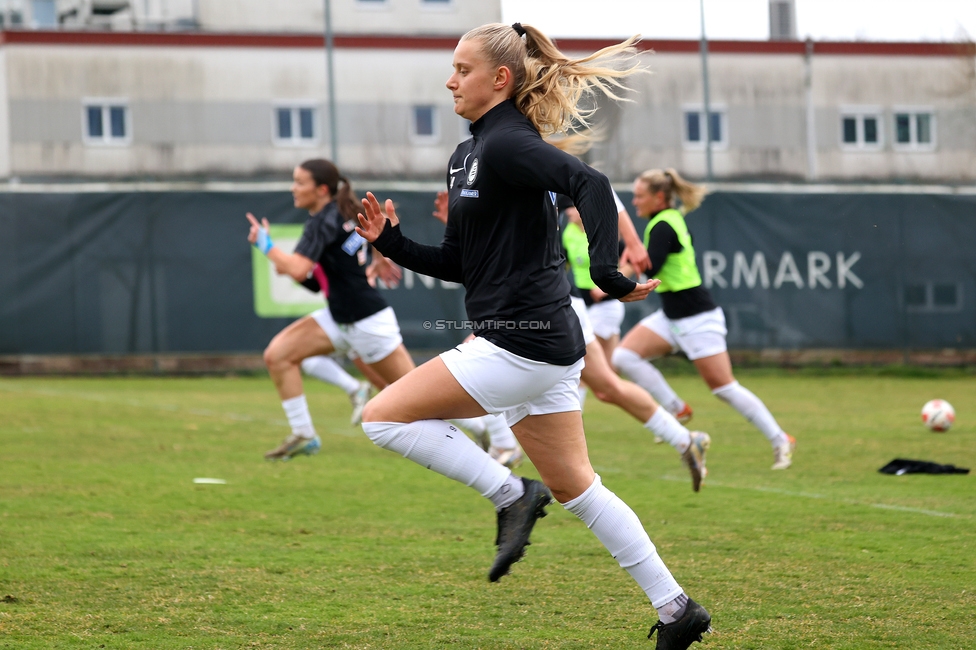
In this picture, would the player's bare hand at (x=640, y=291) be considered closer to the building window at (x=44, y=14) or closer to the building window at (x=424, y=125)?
the building window at (x=424, y=125)

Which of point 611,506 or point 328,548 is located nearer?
point 611,506

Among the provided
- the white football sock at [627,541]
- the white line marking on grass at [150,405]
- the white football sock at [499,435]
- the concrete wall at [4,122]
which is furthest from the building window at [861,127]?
the white football sock at [627,541]

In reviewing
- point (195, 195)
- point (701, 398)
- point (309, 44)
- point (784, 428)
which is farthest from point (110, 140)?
point (784, 428)

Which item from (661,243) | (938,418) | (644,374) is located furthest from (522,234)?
(938,418)

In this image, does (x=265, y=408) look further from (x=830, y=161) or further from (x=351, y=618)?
(x=830, y=161)

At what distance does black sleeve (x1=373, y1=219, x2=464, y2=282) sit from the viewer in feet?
14.3

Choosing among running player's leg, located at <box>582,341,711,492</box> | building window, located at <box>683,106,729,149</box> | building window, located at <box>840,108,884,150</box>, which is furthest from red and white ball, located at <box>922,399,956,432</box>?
building window, located at <box>840,108,884,150</box>

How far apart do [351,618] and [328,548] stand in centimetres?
132

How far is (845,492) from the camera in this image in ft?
24.5

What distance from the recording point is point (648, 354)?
938cm

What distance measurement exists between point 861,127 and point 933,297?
587 inches

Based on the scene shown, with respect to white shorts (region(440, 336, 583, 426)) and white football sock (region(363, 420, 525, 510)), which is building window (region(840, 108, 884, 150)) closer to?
white football sock (region(363, 420, 525, 510))

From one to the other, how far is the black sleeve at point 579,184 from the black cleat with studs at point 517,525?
888 mm

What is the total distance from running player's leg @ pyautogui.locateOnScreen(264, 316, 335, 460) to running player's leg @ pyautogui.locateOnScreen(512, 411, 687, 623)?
196 inches
